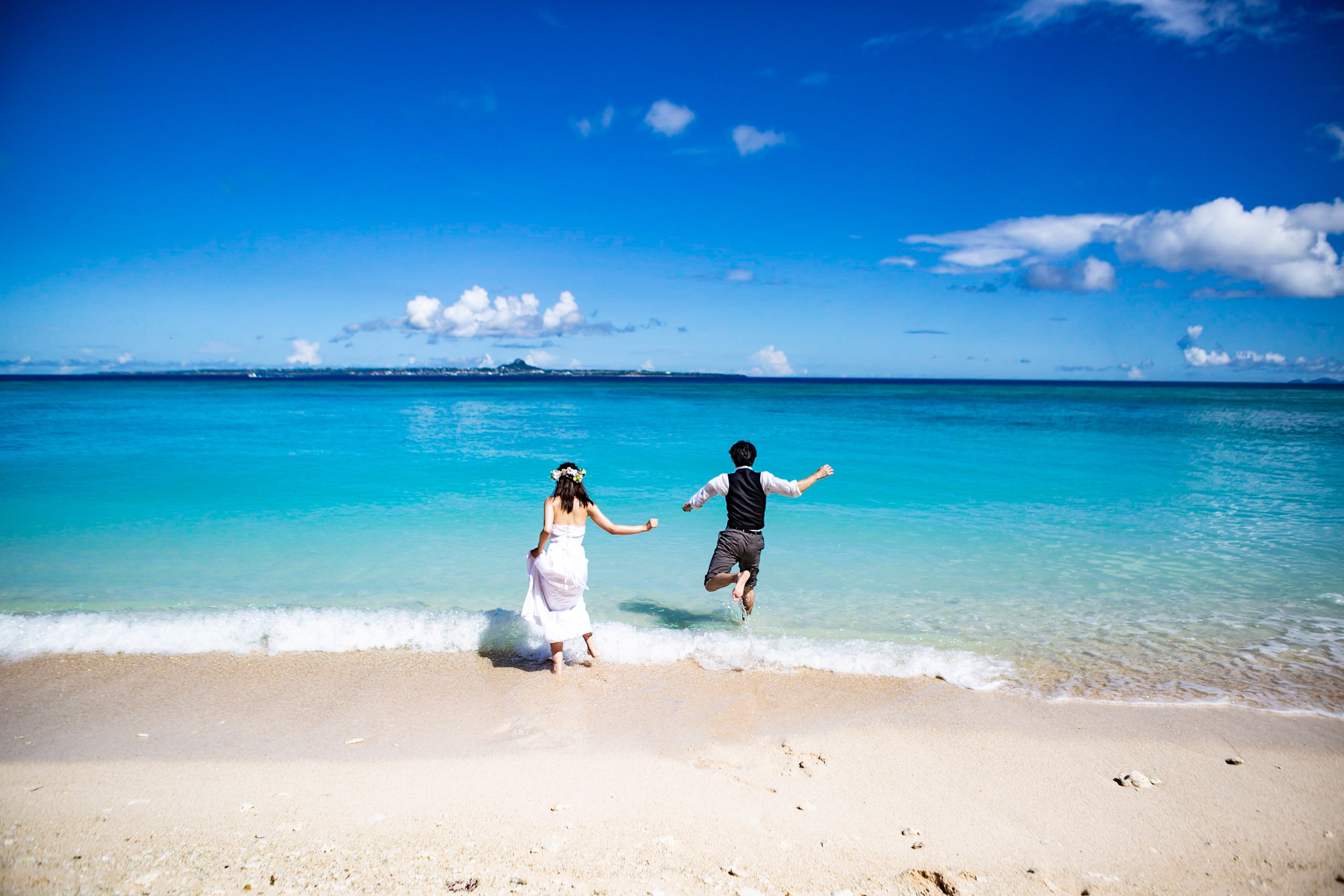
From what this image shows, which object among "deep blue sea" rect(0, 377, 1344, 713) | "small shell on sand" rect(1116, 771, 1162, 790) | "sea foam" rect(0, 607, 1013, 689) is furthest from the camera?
"deep blue sea" rect(0, 377, 1344, 713)

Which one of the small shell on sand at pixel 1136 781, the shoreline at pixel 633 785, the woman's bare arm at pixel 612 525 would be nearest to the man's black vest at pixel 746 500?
the woman's bare arm at pixel 612 525

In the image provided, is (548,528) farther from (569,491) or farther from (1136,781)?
(1136,781)

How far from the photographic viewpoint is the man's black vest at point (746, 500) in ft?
20.9

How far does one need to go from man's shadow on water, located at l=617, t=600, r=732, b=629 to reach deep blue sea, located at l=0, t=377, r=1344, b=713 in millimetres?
37

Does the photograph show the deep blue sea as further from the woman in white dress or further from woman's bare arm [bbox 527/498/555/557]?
woman's bare arm [bbox 527/498/555/557]

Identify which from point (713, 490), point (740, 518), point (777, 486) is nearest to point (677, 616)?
point (740, 518)

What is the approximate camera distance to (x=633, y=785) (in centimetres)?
386

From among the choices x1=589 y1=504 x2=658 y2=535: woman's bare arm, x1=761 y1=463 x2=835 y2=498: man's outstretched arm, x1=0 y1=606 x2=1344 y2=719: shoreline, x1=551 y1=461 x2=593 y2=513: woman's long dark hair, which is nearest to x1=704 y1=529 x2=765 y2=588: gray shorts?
x1=761 y1=463 x2=835 y2=498: man's outstretched arm

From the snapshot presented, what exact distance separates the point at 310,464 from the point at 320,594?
41.6 feet

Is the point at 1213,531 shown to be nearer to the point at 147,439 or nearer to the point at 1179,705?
the point at 1179,705

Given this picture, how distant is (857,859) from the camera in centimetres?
319

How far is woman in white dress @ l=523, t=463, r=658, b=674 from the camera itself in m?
5.40

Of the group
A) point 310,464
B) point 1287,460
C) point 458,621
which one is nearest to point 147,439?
point 310,464

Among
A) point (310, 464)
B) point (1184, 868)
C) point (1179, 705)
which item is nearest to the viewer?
point (1184, 868)
